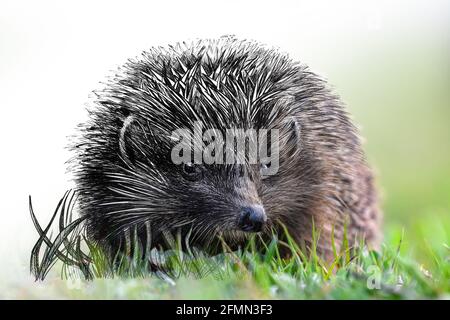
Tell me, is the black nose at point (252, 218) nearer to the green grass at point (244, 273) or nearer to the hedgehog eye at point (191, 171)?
the green grass at point (244, 273)

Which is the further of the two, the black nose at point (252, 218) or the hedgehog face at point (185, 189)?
the hedgehog face at point (185, 189)

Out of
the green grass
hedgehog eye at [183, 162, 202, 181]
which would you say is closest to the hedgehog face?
hedgehog eye at [183, 162, 202, 181]

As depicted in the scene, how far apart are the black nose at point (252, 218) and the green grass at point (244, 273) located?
153 mm

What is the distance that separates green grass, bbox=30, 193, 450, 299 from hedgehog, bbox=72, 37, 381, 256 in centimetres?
12

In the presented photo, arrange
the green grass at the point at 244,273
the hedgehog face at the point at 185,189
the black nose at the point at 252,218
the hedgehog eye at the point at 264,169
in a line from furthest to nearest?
the hedgehog eye at the point at 264,169
the hedgehog face at the point at 185,189
the black nose at the point at 252,218
the green grass at the point at 244,273

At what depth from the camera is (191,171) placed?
3.66m

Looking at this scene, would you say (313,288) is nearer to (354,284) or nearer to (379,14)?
(354,284)

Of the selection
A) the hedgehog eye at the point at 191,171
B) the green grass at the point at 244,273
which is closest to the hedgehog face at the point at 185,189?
the hedgehog eye at the point at 191,171

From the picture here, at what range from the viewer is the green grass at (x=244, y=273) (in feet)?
10.3

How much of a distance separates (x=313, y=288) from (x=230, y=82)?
109 cm

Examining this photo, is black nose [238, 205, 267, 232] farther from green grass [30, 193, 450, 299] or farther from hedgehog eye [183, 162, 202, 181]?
hedgehog eye [183, 162, 202, 181]
